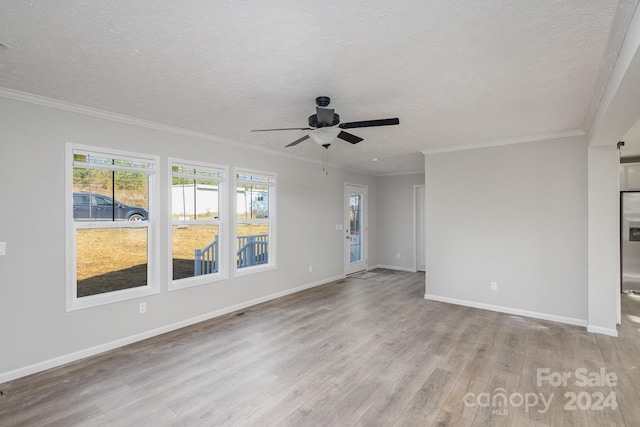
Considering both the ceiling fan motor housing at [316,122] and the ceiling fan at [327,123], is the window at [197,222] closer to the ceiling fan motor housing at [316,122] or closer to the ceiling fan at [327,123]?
the ceiling fan at [327,123]

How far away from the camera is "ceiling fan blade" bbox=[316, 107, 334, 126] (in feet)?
8.45

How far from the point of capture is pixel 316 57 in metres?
2.12

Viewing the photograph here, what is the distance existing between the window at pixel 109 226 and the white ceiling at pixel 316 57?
0.59 m

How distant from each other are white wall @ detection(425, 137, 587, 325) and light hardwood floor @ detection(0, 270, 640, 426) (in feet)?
1.64

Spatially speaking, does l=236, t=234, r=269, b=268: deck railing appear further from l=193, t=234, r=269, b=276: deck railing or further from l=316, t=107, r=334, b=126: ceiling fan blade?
l=316, t=107, r=334, b=126: ceiling fan blade

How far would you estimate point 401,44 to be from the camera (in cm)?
196

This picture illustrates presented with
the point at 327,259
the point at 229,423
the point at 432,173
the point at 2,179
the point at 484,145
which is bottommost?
the point at 229,423

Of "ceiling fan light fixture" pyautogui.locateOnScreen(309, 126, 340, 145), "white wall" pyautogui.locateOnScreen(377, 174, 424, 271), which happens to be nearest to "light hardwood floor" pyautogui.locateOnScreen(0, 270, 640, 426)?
"ceiling fan light fixture" pyautogui.locateOnScreen(309, 126, 340, 145)

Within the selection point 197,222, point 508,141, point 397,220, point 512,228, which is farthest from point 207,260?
point 397,220

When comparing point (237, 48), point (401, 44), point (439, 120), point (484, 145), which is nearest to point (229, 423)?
point (237, 48)

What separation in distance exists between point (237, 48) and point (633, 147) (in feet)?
21.4

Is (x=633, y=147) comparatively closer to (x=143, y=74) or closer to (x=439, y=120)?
(x=439, y=120)

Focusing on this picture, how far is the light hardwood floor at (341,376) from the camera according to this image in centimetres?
222

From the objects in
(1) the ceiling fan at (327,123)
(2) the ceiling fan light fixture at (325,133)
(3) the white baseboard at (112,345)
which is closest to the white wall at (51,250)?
(3) the white baseboard at (112,345)
